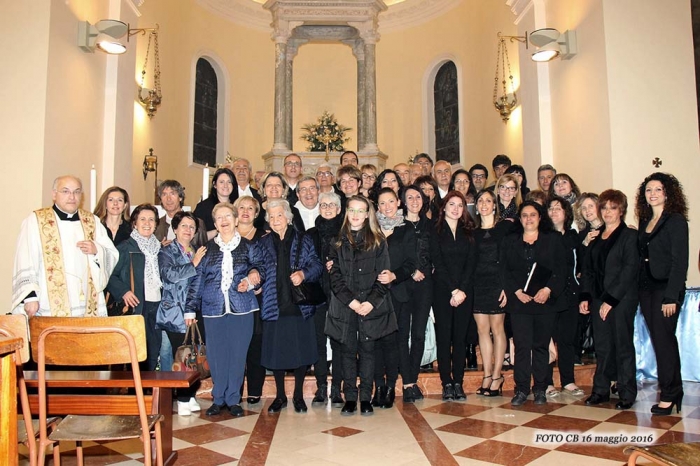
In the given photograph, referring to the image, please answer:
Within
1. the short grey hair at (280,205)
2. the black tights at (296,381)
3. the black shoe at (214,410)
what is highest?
the short grey hair at (280,205)

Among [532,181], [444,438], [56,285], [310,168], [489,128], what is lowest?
[444,438]

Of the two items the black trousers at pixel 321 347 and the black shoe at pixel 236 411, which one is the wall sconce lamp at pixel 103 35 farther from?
the black shoe at pixel 236 411

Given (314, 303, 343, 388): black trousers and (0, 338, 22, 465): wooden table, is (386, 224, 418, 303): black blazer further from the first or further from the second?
(0, 338, 22, 465): wooden table

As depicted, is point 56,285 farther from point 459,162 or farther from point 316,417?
point 459,162

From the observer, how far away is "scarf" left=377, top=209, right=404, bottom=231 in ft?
13.8

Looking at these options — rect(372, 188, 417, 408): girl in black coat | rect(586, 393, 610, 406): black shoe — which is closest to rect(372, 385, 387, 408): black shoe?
rect(372, 188, 417, 408): girl in black coat

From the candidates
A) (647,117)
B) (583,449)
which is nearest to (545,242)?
(583,449)

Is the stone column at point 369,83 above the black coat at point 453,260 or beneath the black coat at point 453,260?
above

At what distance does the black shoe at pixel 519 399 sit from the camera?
406 cm

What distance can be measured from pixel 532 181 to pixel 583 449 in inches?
210

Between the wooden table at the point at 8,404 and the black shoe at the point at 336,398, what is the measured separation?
250 centimetres

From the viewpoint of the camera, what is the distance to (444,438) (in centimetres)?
330

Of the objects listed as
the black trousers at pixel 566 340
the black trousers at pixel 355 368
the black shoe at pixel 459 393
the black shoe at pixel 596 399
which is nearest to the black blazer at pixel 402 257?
the black trousers at pixel 355 368

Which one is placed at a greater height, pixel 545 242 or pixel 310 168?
pixel 310 168
